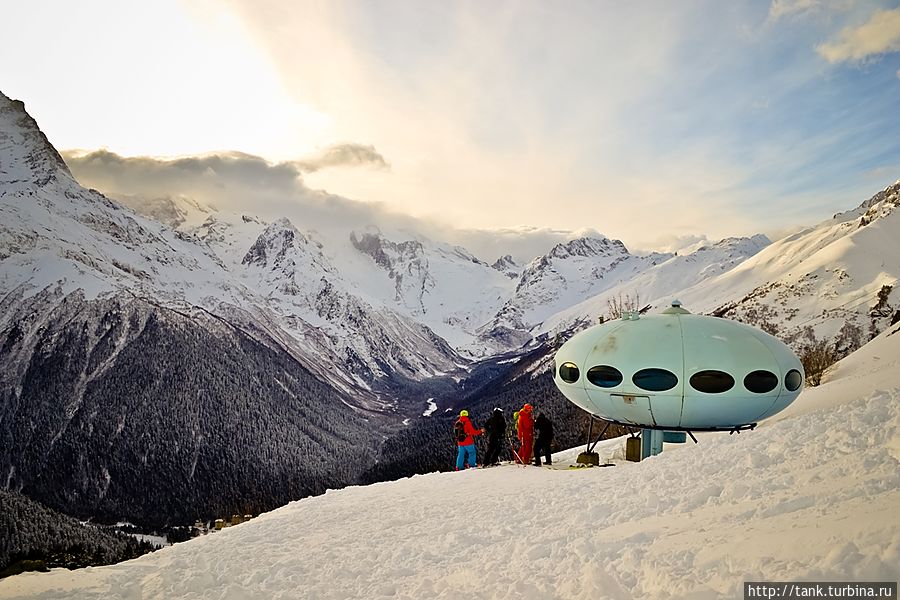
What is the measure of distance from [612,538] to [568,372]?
597 inches

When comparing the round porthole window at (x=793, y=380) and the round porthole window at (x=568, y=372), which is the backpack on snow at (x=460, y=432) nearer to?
the round porthole window at (x=568, y=372)

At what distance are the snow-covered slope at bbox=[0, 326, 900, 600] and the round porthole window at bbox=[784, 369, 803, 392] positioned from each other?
28.5 feet

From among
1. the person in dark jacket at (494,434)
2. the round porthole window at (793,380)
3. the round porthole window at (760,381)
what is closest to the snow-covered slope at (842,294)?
the round porthole window at (793,380)

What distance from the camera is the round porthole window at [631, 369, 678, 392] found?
2139 centimetres

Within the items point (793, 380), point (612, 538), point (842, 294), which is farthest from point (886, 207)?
point (612, 538)

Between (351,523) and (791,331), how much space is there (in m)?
110

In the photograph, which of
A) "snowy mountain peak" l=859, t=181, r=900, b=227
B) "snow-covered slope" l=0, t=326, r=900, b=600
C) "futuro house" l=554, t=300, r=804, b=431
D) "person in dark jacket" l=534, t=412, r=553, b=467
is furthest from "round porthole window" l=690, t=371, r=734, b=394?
"snowy mountain peak" l=859, t=181, r=900, b=227

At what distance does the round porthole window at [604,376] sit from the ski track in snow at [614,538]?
586 cm

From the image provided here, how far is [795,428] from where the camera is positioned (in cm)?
1295

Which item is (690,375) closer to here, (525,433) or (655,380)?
(655,380)

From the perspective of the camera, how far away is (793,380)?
71.6 feet

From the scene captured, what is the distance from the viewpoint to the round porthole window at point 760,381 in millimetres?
20969

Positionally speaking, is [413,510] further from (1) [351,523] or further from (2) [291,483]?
(2) [291,483]

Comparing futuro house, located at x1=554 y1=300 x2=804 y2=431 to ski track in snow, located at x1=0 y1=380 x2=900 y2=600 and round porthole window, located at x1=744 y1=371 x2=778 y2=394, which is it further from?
ski track in snow, located at x1=0 y1=380 x2=900 y2=600
